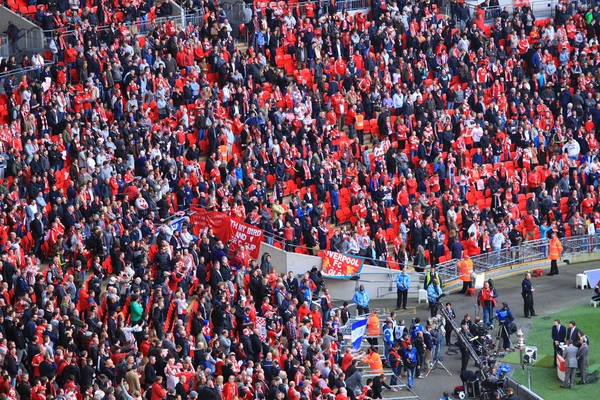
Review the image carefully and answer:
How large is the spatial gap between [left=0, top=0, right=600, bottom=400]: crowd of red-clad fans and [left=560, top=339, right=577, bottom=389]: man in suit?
510 centimetres

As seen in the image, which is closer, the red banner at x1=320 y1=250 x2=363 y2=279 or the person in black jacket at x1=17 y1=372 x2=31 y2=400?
the person in black jacket at x1=17 y1=372 x2=31 y2=400

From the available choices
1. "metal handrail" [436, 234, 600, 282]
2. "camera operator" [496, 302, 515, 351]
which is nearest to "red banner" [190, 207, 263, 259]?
"metal handrail" [436, 234, 600, 282]

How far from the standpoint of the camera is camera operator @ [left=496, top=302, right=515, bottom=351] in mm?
39094

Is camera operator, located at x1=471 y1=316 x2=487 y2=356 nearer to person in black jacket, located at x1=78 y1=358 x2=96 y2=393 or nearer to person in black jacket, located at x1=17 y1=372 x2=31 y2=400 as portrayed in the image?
person in black jacket, located at x1=78 y1=358 x2=96 y2=393

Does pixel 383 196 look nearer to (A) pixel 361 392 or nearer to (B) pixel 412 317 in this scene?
(B) pixel 412 317

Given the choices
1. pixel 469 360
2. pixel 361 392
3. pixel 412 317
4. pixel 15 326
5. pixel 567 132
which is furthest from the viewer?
pixel 567 132

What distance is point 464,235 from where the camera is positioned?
1801 inches

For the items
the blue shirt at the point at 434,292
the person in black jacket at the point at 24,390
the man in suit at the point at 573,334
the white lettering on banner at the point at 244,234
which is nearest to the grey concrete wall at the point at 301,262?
the white lettering on banner at the point at 244,234

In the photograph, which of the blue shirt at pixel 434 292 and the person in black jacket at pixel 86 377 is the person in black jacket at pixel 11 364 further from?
the blue shirt at pixel 434 292

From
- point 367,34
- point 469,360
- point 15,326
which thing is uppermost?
point 367,34

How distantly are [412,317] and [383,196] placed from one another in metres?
5.31

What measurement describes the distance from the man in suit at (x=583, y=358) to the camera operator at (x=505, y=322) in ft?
8.05

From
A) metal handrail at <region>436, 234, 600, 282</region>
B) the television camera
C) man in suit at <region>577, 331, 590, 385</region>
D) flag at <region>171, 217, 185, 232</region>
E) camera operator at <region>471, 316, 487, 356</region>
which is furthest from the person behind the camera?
metal handrail at <region>436, 234, 600, 282</region>

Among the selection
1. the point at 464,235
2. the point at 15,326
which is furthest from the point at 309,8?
the point at 15,326
